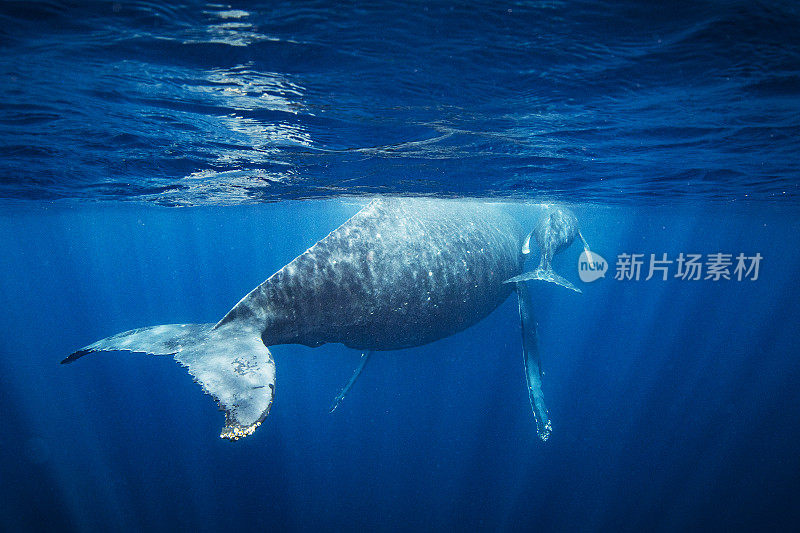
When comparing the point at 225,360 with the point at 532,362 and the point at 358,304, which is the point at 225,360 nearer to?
the point at 358,304

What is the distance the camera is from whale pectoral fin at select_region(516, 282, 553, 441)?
973 centimetres

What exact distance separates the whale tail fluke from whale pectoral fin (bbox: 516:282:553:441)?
24.0 ft

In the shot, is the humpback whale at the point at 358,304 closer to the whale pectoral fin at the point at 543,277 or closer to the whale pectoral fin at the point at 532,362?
the whale pectoral fin at the point at 532,362

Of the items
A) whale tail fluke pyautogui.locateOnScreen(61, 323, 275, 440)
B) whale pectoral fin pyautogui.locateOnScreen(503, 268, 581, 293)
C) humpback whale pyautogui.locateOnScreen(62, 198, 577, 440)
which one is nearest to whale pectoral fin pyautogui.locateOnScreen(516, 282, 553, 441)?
humpback whale pyautogui.locateOnScreen(62, 198, 577, 440)

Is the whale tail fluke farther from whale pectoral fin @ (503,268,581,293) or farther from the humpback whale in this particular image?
whale pectoral fin @ (503,268,581,293)

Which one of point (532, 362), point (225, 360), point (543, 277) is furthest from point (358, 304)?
point (532, 362)

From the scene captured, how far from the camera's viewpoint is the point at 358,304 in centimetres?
726

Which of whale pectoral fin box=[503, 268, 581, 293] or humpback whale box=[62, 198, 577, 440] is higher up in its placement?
humpback whale box=[62, 198, 577, 440]

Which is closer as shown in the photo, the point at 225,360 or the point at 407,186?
the point at 225,360

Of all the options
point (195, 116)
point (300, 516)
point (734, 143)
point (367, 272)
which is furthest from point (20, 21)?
point (300, 516)

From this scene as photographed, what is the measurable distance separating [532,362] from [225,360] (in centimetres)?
904

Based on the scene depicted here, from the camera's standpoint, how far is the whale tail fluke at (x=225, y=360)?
3645 millimetres

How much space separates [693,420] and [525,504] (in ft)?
58.7

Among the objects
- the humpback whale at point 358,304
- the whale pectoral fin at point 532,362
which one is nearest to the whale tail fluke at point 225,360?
the humpback whale at point 358,304
